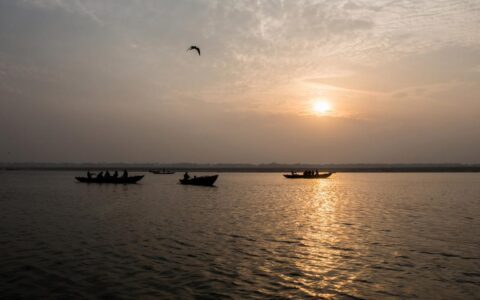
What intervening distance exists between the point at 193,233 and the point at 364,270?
10.2m

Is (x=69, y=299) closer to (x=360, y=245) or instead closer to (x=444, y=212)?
(x=360, y=245)

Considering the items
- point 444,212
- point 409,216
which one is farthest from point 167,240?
point 444,212

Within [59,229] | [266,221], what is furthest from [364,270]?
[59,229]

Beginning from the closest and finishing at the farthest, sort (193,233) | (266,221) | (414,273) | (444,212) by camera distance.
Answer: (414,273)
(193,233)
(266,221)
(444,212)

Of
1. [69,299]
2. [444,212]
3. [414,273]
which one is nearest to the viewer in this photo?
[69,299]

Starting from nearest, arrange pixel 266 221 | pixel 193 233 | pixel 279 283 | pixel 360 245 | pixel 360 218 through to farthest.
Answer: pixel 279 283
pixel 360 245
pixel 193 233
pixel 266 221
pixel 360 218

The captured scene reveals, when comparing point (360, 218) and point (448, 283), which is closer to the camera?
point (448, 283)

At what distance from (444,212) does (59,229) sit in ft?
92.9

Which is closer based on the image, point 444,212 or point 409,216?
point 409,216

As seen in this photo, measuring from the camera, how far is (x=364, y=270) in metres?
14.3

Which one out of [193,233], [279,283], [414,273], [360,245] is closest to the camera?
[279,283]

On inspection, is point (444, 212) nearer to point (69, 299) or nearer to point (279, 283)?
point (279, 283)

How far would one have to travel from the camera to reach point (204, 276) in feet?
44.2

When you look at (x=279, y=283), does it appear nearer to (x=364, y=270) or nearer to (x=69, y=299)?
(x=364, y=270)
